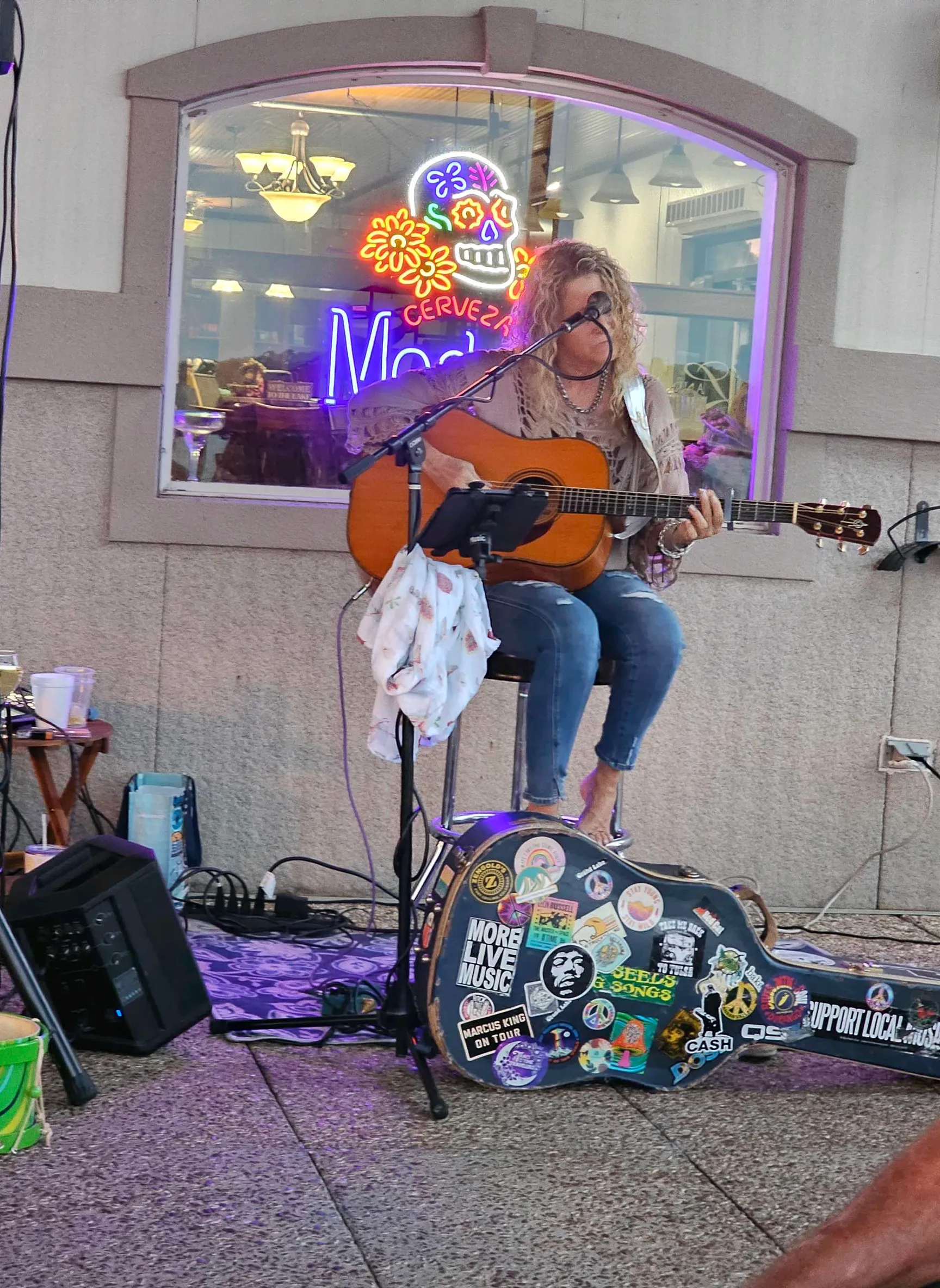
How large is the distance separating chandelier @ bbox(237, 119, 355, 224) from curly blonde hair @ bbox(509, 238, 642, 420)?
97 centimetres

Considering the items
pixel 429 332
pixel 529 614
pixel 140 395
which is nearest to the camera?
pixel 529 614

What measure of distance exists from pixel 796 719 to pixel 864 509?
1.25 m

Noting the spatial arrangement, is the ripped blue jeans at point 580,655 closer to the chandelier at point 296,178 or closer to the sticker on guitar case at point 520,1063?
the sticker on guitar case at point 520,1063

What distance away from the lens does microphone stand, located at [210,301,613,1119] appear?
286 cm

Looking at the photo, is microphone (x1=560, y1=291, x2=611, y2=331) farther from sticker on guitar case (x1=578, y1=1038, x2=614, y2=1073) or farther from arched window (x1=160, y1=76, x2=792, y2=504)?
sticker on guitar case (x1=578, y1=1038, x2=614, y2=1073)

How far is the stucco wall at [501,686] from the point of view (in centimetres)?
412

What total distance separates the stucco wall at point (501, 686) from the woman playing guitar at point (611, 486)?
879mm

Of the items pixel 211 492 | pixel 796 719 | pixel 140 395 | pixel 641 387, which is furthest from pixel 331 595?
pixel 796 719

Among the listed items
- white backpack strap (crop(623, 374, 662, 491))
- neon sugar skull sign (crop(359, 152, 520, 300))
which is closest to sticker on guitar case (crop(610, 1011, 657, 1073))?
white backpack strap (crop(623, 374, 662, 491))

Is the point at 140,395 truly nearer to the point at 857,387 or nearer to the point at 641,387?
the point at 641,387

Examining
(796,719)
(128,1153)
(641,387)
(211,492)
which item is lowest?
(128,1153)

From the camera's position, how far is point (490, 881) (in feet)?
9.38

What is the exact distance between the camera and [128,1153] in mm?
2518

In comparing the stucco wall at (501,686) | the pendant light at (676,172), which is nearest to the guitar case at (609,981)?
the stucco wall at (501,686)
